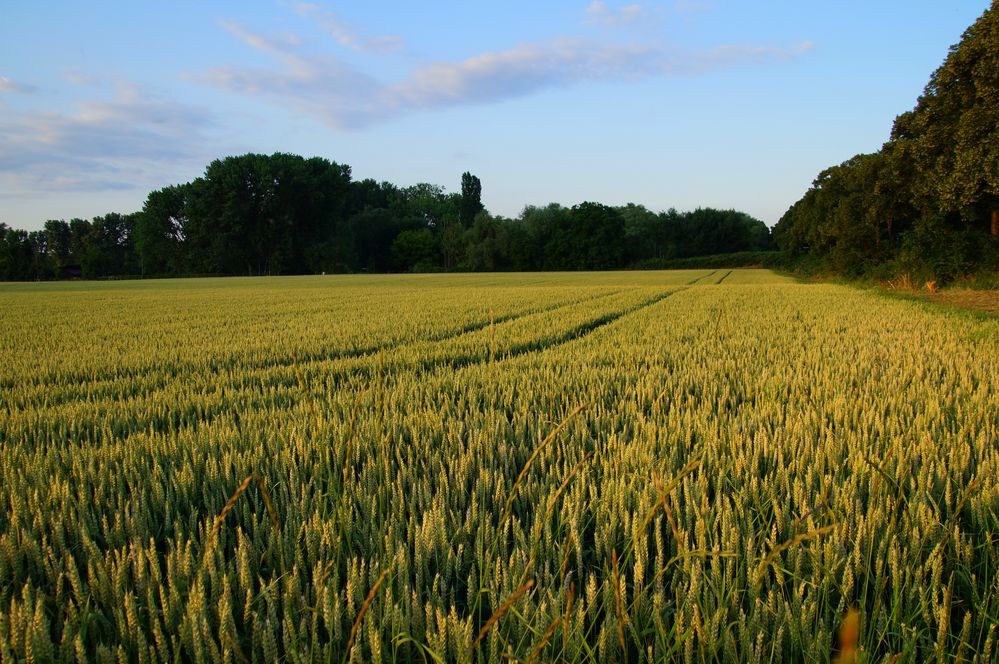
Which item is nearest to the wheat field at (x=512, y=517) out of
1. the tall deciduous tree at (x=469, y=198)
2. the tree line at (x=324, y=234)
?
the tree line at (x=324, y=234)

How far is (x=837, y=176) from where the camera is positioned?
38156 mm

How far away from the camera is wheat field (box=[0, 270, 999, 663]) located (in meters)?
1.35

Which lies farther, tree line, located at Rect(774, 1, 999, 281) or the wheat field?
tree line, located at Rect(774, 1, 999, 281)

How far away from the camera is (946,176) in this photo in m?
17.6

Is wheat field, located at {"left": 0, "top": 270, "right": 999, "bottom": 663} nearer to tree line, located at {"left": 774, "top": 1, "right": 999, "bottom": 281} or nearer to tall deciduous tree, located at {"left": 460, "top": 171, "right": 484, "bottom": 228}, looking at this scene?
tree line, located at {"left": 774, "top": 1, "right": 999, "bottom": 281}

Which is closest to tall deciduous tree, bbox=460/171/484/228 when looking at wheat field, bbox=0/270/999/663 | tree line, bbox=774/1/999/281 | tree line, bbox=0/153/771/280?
tree line, bbox=0/153/771/280

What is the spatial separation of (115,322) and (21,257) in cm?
9679

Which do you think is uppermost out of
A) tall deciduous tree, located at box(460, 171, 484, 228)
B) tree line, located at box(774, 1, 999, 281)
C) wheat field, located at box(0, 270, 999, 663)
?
tall deciduous tree, located at box(460, 171, 484, 228)

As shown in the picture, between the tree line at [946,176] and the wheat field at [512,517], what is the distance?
15166 mm

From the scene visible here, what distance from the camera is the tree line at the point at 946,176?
1587 centimetres

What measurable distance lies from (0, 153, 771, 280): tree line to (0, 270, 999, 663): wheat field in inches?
2888

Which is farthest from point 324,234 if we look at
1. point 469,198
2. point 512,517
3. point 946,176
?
point 512,517

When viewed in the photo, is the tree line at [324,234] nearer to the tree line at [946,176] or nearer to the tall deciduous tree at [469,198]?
the tall deciduous tree at [469,198]

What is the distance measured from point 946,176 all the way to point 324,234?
A: 232 ft
